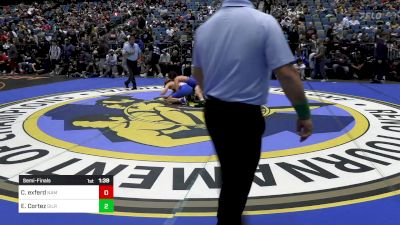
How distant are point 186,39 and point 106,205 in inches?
540

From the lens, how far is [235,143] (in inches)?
91.8

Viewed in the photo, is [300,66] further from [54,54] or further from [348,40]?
[54,54]

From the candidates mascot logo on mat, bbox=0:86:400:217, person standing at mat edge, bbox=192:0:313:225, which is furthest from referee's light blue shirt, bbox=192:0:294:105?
mascot logo on mat, bbox=0:86:400:217

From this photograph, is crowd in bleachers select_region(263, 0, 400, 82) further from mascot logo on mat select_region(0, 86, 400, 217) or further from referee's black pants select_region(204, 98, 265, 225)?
referee's black pants select_region(204, 98, 265, 225)

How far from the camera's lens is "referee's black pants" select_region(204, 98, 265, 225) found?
2.31 meters

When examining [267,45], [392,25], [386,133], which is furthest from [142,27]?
[267,45]

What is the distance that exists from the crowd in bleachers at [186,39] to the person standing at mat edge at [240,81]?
1050 centimetres

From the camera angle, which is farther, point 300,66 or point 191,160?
point 300,66

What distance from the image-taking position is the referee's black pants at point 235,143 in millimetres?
2311

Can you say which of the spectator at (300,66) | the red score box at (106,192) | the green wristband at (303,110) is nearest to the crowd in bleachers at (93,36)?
the spectator at (300,66)

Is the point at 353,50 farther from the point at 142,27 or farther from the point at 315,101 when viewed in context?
the point at 142,27

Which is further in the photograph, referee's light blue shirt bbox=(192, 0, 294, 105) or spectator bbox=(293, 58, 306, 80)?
spectator bbox=(293, 58, 306, 80)

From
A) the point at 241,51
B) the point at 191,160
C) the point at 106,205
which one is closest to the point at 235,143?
the point at 241,51

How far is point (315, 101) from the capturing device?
8719 mm
